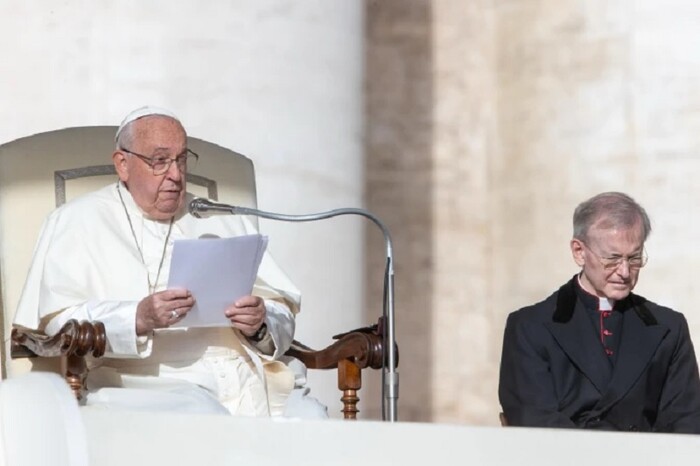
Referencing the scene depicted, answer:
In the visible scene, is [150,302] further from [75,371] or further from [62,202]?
[62,202]

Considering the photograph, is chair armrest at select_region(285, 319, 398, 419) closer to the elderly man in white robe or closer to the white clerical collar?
the elderly man in white robe

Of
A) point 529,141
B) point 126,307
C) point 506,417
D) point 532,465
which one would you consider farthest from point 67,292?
point 529,141

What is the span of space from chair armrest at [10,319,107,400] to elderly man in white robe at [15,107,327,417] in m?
0.09

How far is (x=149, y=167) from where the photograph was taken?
16.9 ft

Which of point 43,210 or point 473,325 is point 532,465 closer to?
point 43,210

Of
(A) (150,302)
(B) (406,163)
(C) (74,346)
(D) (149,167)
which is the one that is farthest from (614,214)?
(B) (406,163)

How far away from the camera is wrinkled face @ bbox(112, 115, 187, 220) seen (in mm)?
5160

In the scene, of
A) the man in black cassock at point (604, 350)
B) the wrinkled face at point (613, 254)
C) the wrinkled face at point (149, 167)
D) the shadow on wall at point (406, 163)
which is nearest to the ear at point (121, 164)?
the wrinkled face at point (149, 167)

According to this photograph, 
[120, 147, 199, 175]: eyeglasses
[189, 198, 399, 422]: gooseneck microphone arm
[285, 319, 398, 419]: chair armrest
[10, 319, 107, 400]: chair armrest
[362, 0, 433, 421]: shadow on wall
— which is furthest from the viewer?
[362, 0, 433, 421]: shadow on wall

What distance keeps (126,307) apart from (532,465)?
2.67 metres

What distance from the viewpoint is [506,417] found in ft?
15.2

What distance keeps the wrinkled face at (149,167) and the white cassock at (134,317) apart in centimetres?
16

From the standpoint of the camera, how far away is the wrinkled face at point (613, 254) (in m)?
4.70

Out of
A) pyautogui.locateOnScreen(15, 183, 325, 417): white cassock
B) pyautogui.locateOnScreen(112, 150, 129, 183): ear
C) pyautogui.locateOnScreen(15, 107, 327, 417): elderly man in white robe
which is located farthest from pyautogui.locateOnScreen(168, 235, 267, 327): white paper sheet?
pyautogui.locateOnScreen(112, 150, 129, 183): ear
